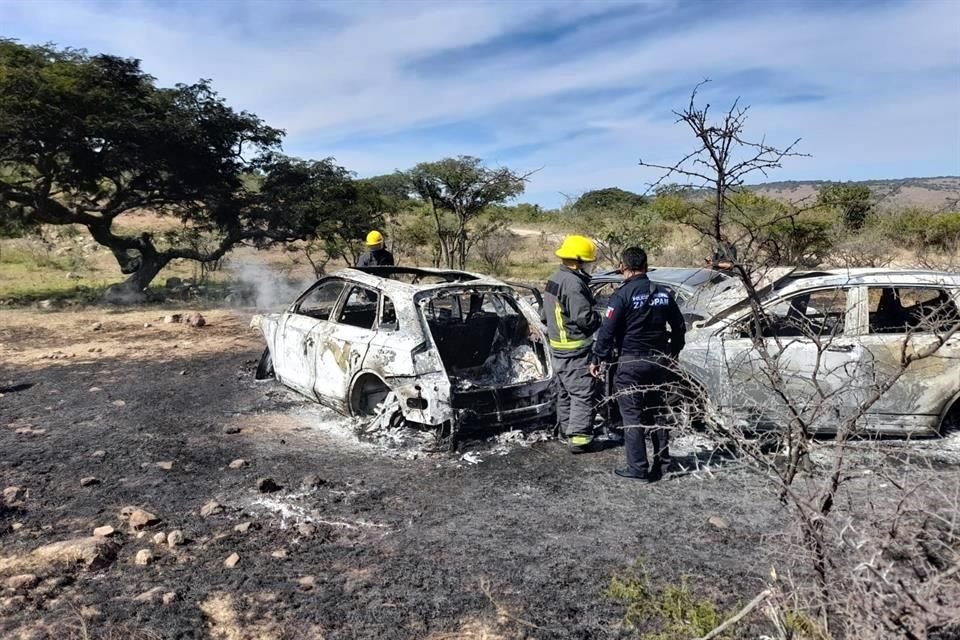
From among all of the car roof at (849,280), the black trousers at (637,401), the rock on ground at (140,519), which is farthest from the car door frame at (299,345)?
the car roof at (849,280)

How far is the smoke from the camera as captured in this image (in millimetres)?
15930

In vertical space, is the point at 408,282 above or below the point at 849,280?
above

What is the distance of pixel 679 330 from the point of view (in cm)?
547

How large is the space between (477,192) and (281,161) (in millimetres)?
4721

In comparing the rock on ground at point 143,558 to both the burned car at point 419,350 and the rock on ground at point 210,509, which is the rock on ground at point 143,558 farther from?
the burned car at point 419,350

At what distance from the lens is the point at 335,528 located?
177 inches

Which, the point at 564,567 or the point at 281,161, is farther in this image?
the point at 281,161

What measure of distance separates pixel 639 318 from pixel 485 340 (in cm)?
211

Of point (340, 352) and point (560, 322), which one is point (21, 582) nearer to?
point (340, 352)

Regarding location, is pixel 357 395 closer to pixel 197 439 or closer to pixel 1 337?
pixel 197 439

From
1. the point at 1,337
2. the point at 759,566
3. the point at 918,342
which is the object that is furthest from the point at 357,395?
the point at 1,337

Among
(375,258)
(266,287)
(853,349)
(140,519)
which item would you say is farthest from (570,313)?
(266,287)

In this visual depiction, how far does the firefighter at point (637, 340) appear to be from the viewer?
5340mm

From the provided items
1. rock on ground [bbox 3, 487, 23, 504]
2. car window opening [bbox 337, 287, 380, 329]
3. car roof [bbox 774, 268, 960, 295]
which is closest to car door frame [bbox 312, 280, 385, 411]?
car window opening [bbox 337, 287, 380, 329]
